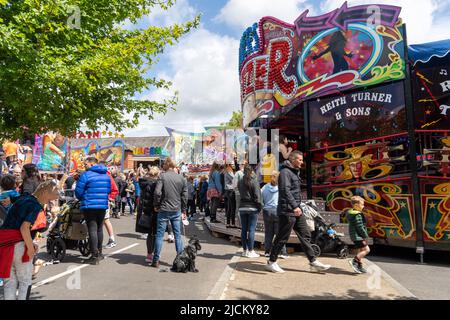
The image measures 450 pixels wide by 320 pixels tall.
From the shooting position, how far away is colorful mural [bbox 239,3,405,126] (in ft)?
25.1

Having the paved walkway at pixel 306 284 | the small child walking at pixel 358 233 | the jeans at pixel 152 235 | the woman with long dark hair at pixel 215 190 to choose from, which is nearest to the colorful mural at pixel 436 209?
the paved walkway at pixel 306 284

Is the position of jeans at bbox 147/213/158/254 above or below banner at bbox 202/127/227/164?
below

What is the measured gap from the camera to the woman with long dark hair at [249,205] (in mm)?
6906

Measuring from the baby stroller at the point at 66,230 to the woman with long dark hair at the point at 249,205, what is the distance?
3013mm

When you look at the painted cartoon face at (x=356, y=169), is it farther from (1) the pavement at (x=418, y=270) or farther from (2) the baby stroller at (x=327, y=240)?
(1) the pavement at (x=418, y=270)

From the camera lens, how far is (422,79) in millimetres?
7289

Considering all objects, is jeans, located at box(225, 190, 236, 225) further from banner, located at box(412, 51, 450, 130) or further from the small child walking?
banner, located at box(412, 51, 450, 130)

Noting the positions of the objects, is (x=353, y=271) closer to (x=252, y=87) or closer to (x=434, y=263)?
(x=434, y=263)

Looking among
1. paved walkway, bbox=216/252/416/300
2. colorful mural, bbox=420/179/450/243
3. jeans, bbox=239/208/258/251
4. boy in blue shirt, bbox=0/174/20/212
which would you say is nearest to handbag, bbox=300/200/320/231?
paved walkway, bbox=216/252/416/300

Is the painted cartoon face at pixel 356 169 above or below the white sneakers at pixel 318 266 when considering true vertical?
above

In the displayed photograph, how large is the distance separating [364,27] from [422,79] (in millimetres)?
1735

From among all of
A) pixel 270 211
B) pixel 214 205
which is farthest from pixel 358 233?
pixel 214 205

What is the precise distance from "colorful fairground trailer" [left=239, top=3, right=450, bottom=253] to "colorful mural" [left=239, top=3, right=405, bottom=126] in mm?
22
